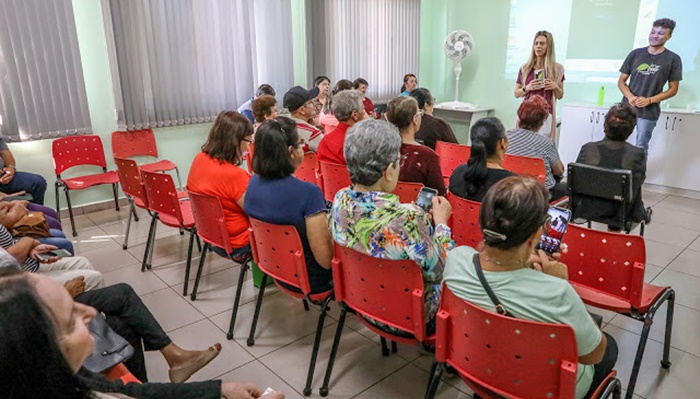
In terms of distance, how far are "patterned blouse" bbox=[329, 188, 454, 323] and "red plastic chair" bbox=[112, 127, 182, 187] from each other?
3.37m

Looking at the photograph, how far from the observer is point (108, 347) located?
5.36 ft

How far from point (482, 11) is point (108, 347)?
7.02 m

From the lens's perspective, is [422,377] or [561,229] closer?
[561,229]

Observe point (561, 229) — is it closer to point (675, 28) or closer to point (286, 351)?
point (286, 351)

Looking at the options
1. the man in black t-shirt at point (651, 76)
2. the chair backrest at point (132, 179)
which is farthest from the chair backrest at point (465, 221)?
the man in black t-shirt at point (651, 76)

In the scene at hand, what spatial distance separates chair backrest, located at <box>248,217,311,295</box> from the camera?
2182mm

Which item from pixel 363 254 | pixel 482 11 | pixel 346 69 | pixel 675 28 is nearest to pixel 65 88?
pixel 346 69

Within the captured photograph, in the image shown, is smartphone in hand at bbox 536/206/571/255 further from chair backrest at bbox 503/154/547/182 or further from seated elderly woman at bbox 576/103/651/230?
seated elderly woman at bbox 576/103/651/230

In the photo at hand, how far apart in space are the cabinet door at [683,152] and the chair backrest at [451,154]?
116 inches

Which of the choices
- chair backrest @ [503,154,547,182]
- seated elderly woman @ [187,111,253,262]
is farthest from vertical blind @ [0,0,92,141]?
chair backrest @ [503,154,547,182]

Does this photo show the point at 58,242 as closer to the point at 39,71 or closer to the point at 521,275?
the point at 39,71

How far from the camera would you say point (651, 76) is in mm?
4977

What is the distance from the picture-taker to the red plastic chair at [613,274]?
6.30 ft

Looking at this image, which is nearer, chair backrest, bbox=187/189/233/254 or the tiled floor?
the tiled floor
